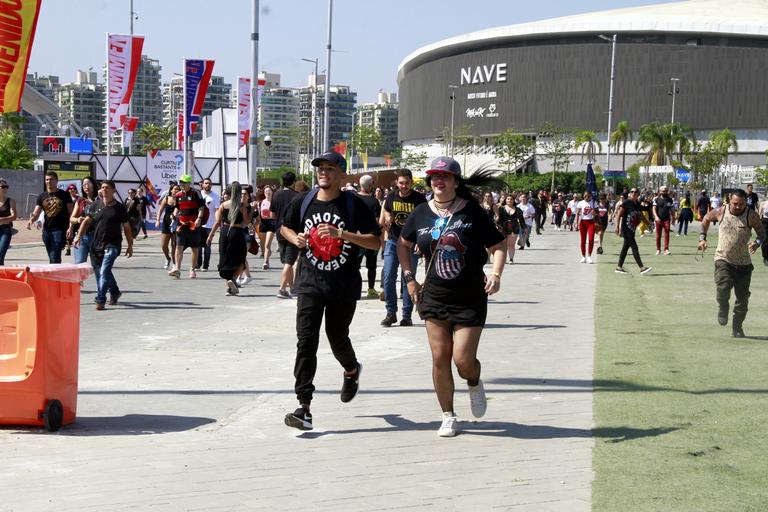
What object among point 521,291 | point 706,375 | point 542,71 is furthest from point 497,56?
point 706,375

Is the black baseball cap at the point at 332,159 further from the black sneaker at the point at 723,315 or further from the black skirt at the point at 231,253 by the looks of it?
the black skirt at the point at 231,253

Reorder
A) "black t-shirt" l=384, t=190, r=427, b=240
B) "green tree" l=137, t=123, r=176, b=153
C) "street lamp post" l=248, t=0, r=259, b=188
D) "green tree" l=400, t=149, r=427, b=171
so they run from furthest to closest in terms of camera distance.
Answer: "green tree" l=137, t=123, r=176, b=153
"green tree" l=400, t=149, r=427, b=171
"street lamp post" l=248, t=0, r=259, b=188
"black t-shirt" l=384, t=190, r=427, b=240

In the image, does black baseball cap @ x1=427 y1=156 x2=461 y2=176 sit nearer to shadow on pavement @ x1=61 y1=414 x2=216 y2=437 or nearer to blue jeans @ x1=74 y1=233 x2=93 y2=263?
shadow on pavement @ x1=61 y1=414 x2=216 y2=437

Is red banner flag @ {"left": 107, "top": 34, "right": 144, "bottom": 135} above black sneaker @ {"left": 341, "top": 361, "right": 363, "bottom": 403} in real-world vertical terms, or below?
above

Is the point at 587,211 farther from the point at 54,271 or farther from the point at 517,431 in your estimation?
the point at 54,271

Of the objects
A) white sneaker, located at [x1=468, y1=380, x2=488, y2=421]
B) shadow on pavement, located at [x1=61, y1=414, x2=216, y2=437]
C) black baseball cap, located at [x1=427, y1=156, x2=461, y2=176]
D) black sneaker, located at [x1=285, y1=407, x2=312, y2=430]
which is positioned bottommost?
shadow on pavement, located at [x1=61, y1=414, x2=216, y2=437]

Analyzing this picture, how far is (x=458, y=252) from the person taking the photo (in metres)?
6.39

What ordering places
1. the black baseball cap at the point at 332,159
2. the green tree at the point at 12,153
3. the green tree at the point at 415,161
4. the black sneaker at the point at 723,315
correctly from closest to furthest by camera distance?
the black baseball cap at the point at 332,159 → the black sneaker at the point at 723,315 → the green tree at the point at 12,153 → the green tree at the point at 415,161

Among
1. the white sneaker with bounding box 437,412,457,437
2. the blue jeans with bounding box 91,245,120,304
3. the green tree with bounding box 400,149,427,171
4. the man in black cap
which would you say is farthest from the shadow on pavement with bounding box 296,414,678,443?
the green tree with bounding box 400,149,427,171

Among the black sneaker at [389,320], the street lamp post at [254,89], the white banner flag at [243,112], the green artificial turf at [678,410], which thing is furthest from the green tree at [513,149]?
the black sneaker at [389,320]

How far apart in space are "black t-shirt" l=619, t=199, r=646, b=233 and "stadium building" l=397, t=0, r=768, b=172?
8233cm

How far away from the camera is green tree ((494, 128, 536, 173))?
92.6m

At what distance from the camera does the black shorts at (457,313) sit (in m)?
6.35

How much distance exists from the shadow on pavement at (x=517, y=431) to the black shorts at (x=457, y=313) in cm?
71
